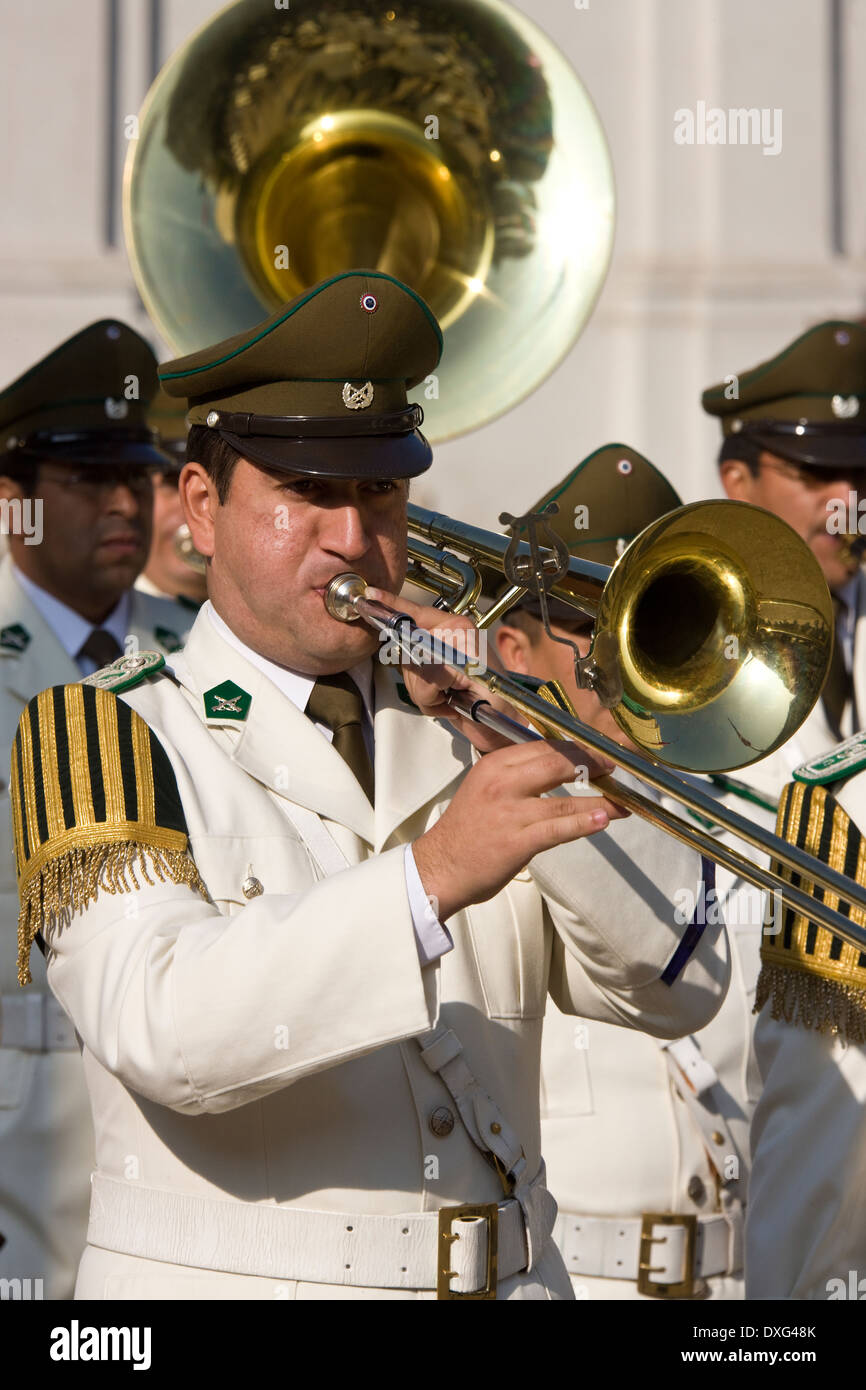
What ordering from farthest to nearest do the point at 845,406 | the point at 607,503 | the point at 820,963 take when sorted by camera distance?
1. the point at 845,406
2. the point at 607,503
3. the point at 820,963

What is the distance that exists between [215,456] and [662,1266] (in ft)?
6.93

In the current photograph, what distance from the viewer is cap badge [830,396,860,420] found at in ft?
19.6

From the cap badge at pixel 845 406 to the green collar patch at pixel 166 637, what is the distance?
78.6 inches

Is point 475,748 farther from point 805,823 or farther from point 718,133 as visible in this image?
point 718,133

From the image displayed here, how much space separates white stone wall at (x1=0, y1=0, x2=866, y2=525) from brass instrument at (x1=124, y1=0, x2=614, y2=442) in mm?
3734

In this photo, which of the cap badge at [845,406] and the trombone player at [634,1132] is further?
the cap badge at [845,406]

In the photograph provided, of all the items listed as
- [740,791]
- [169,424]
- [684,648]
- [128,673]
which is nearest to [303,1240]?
[128,673]

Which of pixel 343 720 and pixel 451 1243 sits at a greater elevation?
pixel 343 720

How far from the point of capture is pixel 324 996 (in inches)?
101

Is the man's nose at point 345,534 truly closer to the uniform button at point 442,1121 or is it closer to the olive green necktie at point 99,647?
the uniform button at point 442,1121

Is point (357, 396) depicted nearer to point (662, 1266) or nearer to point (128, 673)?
point (128, 673)

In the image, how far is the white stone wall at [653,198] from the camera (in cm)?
930

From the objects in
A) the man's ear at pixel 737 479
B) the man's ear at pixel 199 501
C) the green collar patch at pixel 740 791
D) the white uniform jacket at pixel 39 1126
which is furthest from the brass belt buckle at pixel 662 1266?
the man's ear at pixel 737 479

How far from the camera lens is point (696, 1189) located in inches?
172
